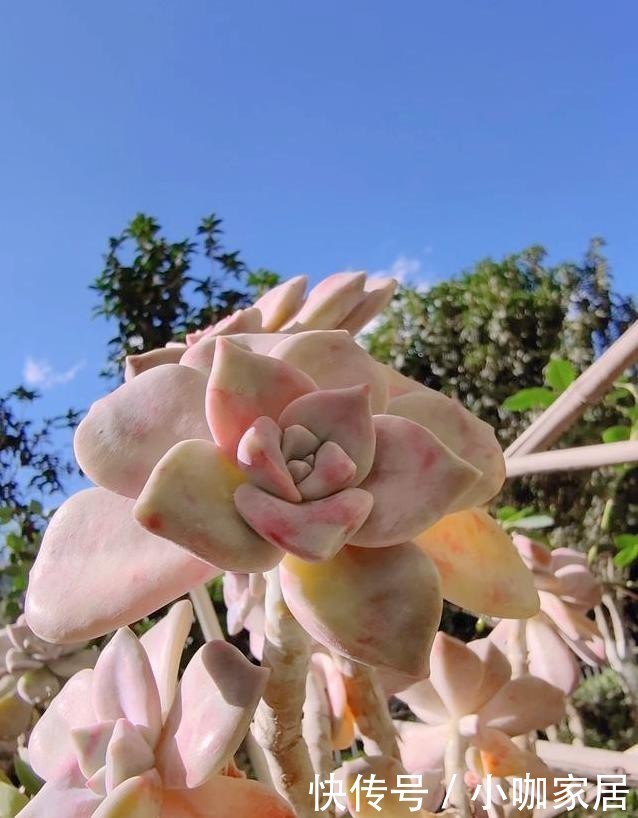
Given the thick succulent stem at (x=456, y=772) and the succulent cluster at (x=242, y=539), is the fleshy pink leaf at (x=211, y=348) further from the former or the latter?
the thick succulent stem at (x=456, y=772)

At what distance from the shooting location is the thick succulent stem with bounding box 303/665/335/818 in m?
0.43

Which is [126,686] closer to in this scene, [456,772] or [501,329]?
[456,772]

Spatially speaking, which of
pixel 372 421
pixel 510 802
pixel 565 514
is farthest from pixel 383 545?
pixel 565 514

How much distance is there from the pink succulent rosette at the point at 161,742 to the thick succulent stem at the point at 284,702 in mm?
14

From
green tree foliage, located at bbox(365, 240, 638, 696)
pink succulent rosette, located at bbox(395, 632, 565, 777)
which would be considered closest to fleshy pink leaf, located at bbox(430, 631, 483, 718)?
pink succulent rosette, located at bbox(395, 632, 565, 777)

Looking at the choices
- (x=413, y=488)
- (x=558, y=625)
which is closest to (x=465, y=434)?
(x=413, y=488)

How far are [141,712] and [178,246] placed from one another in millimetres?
3734

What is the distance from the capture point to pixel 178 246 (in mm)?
3883

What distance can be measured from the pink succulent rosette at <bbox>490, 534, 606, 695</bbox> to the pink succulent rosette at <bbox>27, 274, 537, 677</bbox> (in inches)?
12.8

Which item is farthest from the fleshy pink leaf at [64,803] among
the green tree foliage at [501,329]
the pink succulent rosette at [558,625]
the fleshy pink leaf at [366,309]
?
the green tree foliage at [501,329]

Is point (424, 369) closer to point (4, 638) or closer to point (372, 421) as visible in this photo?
point (4, 638)

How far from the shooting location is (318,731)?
44 centimetres

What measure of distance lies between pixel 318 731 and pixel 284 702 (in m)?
0.16

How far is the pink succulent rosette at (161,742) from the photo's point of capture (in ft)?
0.90
